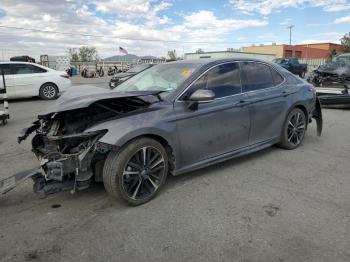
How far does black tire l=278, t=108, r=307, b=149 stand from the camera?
5.38 metres

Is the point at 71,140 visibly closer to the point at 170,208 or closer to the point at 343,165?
the point at 170,208

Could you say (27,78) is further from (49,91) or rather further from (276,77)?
(276,77)

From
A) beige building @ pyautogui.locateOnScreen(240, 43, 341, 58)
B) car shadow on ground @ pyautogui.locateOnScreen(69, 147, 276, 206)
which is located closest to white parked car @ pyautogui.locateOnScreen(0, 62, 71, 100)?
car shadow on ground @ pyautogui.locateOnScreen(69, 147, 276, 206)

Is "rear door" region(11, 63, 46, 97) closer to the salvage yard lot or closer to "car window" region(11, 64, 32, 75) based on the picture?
"car window" region(11, 64, 32, 75)

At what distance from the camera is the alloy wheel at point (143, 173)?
3496 mm

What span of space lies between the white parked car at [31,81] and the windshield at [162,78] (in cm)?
915

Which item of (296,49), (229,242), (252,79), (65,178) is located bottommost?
(229,242)

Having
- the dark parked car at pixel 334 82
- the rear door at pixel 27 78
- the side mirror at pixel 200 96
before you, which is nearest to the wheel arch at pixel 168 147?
the side mirror at pixel 200 96

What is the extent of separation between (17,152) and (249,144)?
399 cm

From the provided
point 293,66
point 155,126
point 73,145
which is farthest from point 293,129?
point 293,66

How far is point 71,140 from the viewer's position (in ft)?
11.7

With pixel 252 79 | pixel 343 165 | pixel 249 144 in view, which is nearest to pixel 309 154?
pixel 343 165

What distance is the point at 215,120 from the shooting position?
4.18 m

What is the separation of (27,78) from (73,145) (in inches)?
413
